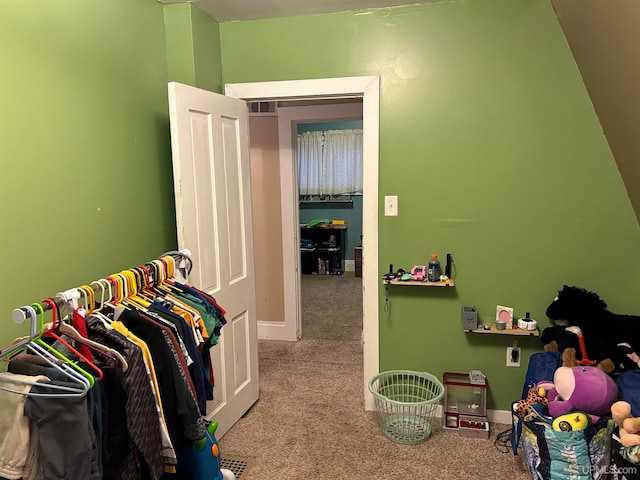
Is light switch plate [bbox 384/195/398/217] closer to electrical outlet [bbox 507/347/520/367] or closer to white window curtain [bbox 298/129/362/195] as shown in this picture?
electrical outlet [bbox 507/347/520/367]

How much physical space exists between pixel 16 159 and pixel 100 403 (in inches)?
35.8

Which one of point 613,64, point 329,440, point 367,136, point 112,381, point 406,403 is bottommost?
point 329,440

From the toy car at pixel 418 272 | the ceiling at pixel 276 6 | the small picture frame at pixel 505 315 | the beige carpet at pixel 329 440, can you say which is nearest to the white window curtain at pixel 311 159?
the beige carpet at pixel 329 440

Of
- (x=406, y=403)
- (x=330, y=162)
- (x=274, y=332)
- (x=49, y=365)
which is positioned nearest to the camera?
(x=49, y=365)

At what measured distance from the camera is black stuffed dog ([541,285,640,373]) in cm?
217

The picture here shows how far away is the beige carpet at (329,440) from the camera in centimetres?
235

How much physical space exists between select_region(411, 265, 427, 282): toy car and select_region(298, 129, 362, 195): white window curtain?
4.20m

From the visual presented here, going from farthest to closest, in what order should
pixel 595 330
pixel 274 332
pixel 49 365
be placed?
pixel 274 332, pixel 595 330, pixel 49 365

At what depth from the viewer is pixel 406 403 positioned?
8.07 ft

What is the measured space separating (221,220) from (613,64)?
201 cm

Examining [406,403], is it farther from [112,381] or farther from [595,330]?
[112,381]

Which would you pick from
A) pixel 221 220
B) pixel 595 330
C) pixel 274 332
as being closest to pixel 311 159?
pixel 274 332

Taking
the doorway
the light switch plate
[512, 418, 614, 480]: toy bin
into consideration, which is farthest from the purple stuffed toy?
the light switch plate

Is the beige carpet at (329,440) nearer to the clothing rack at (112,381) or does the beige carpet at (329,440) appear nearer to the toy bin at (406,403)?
the toy bin at (406,403)
